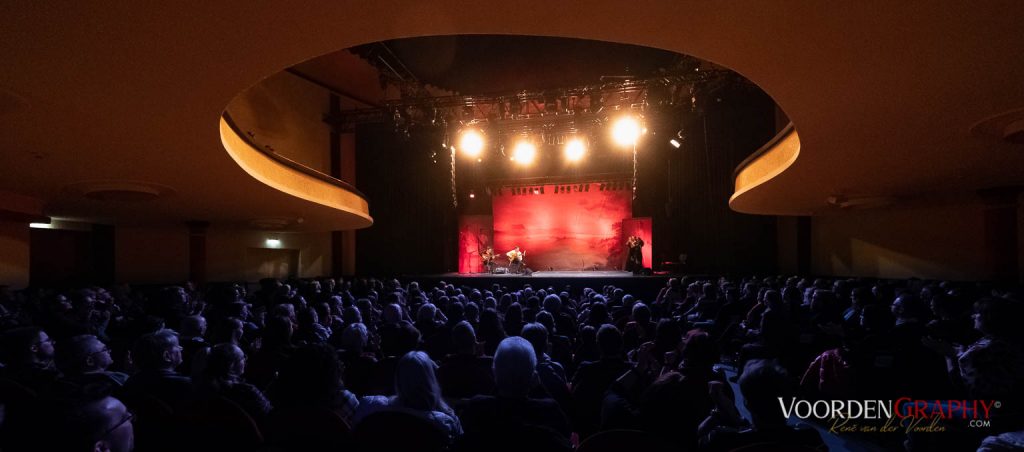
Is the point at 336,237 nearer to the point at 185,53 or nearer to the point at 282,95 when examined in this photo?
the point at 282,95

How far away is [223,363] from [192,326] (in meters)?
1.46

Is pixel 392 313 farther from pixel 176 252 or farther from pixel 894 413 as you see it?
pixel 176 252

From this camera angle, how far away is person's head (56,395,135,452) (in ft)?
5.32

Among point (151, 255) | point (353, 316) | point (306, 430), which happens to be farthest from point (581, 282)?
point (151, 255)

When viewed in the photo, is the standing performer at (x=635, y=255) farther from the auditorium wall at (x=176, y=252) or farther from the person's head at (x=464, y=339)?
the person's head at (x=464, y=339)

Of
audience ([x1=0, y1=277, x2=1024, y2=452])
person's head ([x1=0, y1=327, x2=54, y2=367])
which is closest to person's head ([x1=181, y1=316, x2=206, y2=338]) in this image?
audience ([x1=0, y1=277, x2=1024, y2=452])

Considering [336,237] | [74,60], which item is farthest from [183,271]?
[74,60]

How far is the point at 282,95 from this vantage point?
13461 millimetres

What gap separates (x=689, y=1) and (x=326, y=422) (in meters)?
2.56

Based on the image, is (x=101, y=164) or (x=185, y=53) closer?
(x=185, y=53)

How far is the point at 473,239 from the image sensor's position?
58.1ft

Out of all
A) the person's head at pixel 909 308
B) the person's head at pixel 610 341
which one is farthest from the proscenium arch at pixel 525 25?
the person's head at pixel 909 308

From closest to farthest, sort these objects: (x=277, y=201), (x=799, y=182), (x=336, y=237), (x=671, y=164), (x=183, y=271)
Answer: (x=799, y=182)
(x=277, y=201)
(x=183, y=271)
(x=671, y=164)
(x=336, y=237)

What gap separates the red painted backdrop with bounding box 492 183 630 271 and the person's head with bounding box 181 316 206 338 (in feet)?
46.3
